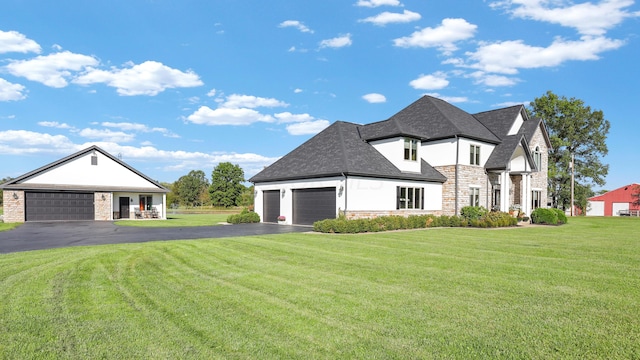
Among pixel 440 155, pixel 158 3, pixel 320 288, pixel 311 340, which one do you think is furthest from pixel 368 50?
pixel 311 340

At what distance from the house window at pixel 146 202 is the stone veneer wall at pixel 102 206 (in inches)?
131

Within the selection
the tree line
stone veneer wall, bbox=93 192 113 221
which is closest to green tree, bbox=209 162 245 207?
the tree line

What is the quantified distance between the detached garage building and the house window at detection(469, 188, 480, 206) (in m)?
26.8

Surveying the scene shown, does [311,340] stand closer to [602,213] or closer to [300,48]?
[300,48]

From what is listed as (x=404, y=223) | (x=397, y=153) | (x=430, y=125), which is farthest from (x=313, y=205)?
(x=430, y=125)

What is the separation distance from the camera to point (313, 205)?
23594mm

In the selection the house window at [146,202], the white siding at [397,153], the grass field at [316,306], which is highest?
the white siding at [397,153]

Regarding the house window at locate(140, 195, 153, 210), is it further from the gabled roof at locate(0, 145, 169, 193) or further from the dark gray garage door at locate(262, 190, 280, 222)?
the dark gray garage door at locate(262, 190, 280, 222)

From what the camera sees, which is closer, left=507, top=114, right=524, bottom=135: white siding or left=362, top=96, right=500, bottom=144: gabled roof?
left=362, top=96, right=500, bottom=144: gabled roof

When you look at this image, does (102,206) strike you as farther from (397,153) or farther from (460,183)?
(460,183)

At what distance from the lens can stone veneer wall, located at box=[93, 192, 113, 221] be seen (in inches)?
1206

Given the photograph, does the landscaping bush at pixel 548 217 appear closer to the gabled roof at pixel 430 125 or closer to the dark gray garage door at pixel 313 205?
the gabled roof at pixel 430 125

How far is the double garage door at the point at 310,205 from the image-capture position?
74.0ft

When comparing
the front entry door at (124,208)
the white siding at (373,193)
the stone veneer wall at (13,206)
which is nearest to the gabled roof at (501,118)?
the white siding at (373,193)
